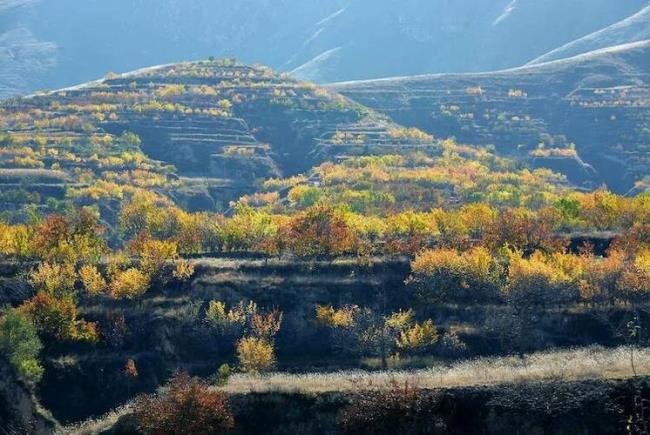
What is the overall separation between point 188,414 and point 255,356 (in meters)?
32.3

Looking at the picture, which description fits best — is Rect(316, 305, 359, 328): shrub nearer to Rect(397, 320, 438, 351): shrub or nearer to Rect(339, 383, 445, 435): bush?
Rect(397, 320, 438, 351): shrub

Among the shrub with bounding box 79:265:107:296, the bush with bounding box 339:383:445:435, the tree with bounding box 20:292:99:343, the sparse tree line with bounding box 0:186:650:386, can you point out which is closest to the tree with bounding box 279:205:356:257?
the sparse tree line with bounding box 0:186:650:386

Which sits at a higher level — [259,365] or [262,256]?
[262,256]

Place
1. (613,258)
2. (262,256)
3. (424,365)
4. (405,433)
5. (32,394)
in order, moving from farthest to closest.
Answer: (262,256) → (613,258) → (424,365) → (32,394) → (405,433)

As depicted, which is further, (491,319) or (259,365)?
(491,319)

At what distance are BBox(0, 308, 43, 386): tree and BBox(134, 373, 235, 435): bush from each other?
29.9m

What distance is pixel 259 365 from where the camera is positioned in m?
90.9

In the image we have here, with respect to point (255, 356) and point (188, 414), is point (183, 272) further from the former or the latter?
point (188, 414)

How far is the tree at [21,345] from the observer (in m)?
85.7

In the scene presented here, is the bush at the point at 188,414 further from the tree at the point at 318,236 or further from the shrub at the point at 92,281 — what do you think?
the tree at the point at 318,236

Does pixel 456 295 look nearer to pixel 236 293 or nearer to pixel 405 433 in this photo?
pixel 236 293

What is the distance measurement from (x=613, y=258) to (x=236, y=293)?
50.0 metres

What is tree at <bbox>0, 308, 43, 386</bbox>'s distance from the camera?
85688mm

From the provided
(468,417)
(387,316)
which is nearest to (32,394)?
(387,316)
